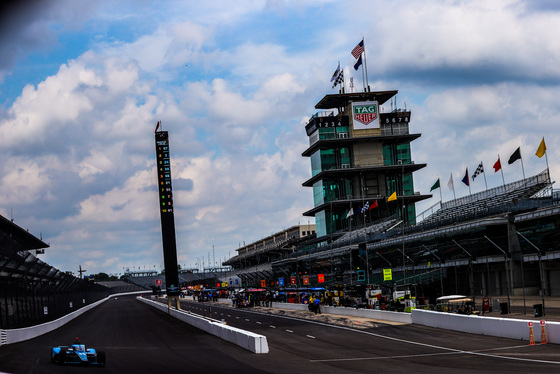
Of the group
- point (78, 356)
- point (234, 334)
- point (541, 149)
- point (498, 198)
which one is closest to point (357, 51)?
point (498, 198)

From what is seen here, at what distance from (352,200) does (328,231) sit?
834 cm

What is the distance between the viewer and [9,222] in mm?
104438

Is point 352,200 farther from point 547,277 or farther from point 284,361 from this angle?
point 284,361

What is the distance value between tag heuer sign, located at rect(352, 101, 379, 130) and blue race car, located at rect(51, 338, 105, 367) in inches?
3913

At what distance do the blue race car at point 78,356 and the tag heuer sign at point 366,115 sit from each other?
3913 inches

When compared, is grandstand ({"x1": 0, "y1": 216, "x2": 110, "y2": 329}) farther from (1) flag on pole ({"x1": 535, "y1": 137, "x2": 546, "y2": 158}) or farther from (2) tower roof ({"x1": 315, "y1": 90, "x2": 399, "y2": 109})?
(2) tower roof ({"x1": 315, "y1": 90, "x2": 399, "y2": 109})

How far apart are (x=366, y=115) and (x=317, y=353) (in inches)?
3797

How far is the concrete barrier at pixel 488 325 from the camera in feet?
82.9

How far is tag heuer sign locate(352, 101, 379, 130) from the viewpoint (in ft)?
390

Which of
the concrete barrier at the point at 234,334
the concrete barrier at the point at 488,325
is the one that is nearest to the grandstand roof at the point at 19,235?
the concrete barrier at the point at 234,334

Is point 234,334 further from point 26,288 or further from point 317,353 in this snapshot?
point 26,288

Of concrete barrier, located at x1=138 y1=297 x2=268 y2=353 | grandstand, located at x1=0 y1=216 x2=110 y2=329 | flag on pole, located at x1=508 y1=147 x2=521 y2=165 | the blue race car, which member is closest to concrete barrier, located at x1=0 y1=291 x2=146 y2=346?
grandstand, located at x1=0 y1=216 x2=110 y2=329

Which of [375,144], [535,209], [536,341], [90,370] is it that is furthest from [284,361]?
[375,144]

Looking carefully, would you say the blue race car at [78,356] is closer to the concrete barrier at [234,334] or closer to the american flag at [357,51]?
the concrete barrier at [234,334]
